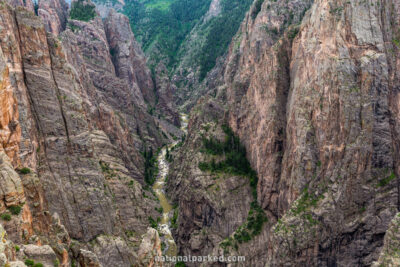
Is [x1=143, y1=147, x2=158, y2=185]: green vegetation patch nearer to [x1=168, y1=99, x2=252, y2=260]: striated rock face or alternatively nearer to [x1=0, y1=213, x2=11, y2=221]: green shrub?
[x1=168, y1=99, x2=252, y2=260]: striated rock face

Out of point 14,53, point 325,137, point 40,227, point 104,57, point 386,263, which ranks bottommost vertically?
point 386,263

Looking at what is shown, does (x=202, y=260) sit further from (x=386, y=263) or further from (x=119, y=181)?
(x=386, y=263)

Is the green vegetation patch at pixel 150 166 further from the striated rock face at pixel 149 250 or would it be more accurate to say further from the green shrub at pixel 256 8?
the striated rock face at pixel 149 250

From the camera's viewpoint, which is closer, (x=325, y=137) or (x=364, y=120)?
(x=364, y=120)

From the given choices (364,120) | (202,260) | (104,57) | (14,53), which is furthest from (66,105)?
(104,57)

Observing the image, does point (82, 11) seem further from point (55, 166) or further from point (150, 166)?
point (55, 166)

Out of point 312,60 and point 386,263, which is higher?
point 312,60

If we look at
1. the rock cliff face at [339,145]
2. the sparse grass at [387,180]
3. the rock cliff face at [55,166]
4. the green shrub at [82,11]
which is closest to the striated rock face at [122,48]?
the green shrub at [82,11]
